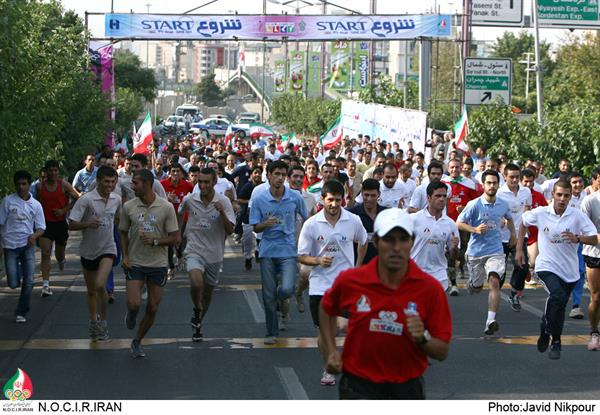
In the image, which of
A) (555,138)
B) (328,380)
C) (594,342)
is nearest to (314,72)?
(555,138)

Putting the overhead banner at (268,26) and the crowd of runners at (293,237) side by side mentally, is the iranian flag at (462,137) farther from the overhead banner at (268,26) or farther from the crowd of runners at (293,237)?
the crowd of runners at (293,237)

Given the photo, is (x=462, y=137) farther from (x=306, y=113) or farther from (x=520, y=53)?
(x=520, y=53)

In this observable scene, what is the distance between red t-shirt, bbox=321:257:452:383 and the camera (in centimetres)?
594

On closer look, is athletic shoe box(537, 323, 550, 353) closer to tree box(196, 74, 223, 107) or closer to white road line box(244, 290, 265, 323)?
white road line box(244, 290, 265, 323)

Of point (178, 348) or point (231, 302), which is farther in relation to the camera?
point (231, 302)

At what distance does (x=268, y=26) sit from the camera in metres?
39.4

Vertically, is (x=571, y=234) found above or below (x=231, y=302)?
above

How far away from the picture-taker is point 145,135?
82.7 feet

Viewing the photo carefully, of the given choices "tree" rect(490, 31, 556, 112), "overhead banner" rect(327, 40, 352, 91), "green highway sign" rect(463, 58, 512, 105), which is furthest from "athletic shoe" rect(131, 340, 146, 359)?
"tree" rect(490, 31, 556, 112)

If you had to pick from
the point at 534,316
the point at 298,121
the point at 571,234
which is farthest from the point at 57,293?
the point at 298,121

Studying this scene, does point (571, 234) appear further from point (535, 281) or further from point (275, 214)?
point (535, 281)

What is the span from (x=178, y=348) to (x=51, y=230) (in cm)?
505

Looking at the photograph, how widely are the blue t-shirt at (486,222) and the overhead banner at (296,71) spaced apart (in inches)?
3303

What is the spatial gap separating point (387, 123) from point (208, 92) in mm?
158508
